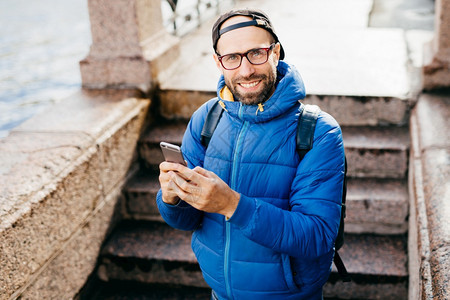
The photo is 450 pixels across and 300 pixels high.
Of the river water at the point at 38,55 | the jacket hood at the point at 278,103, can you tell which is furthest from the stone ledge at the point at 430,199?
the river water at the point at 38,55

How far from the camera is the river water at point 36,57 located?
5.39 m

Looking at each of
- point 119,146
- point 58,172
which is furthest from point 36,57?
point 58,172

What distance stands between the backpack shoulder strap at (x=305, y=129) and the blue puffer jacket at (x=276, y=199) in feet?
0.07

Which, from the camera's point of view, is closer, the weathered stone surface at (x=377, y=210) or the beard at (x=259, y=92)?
the beard at (x=259, y=92)

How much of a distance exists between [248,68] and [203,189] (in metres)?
0.54

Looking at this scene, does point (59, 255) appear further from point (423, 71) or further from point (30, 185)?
point (423, 71)

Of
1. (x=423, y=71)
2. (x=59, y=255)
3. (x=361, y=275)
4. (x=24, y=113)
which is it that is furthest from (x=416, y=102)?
(x=24, y=113)

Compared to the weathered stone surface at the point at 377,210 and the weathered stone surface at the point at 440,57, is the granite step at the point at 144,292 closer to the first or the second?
the weathered stone surface at the point at 377,210

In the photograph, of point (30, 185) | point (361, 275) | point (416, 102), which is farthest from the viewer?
point (416, 102)

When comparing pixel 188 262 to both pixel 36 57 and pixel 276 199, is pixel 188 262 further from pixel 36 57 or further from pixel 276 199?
pixel 36 57

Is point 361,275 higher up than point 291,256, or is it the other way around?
point 291,256

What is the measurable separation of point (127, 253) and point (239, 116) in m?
2.10

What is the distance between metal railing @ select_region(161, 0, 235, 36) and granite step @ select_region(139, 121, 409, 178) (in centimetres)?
197

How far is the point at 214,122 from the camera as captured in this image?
2047 millimetres
